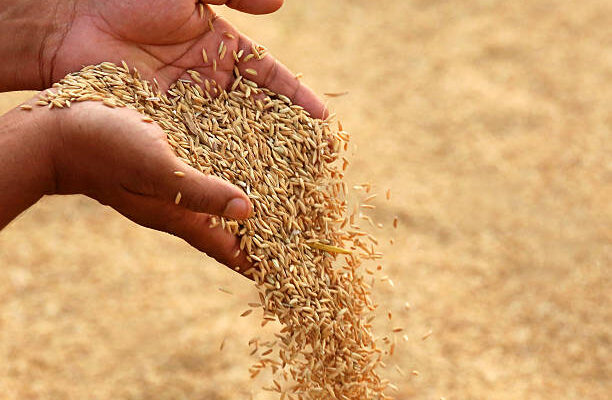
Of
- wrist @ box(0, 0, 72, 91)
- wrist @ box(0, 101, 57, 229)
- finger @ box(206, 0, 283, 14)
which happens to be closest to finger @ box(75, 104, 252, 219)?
wrist @ box(0, 101, 57, 229)

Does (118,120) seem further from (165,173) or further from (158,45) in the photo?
(158,45)

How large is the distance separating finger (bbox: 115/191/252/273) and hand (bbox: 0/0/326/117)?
13.6 inches

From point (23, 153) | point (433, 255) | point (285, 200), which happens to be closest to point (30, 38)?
point (23, 153)

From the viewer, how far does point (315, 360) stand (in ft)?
6.47

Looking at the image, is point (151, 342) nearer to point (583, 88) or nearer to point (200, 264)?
point (200, 264)

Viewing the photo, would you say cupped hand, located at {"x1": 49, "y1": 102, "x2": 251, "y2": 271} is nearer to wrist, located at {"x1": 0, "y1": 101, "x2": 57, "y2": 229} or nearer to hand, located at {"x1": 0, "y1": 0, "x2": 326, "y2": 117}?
wrist, located at {"x1": 0, "y1": 101, "x2": 57, "y2": 229}

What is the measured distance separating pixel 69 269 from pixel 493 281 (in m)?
1.69

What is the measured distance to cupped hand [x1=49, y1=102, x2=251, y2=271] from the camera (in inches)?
68.6

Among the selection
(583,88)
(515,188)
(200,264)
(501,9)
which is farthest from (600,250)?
(501,9)

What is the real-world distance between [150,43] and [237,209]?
69cm

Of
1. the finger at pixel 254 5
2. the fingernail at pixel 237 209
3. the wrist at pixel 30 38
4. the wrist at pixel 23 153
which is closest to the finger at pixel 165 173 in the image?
the fingernail at pixel 237 209

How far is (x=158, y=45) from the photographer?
2189mm

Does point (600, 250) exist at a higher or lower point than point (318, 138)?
lower

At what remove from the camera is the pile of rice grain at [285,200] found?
1.91 metres
